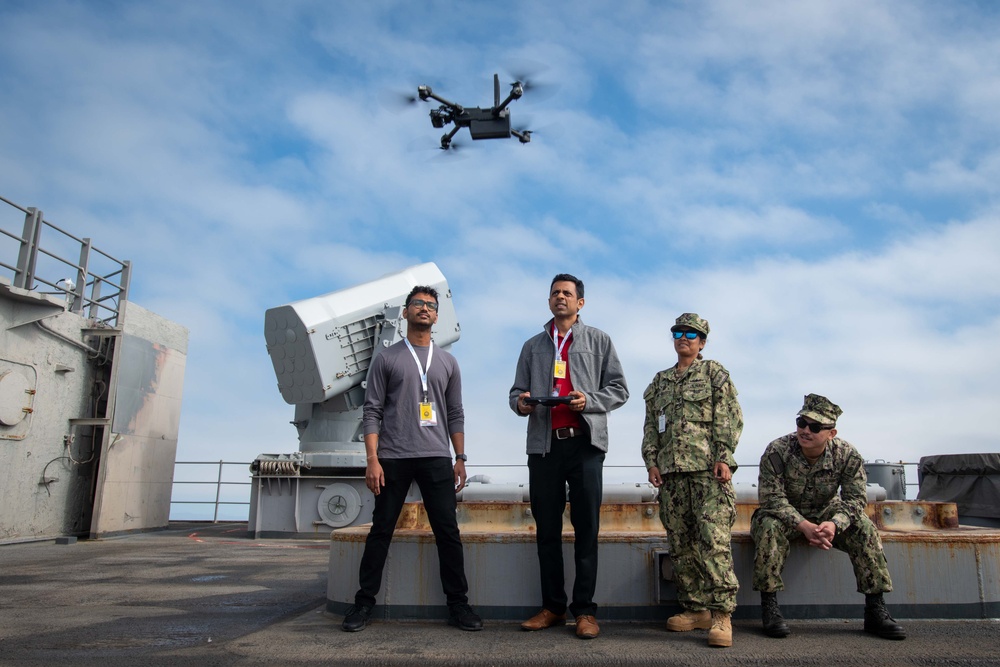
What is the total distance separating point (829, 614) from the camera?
12.6 feet

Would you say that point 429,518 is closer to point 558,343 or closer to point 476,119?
point 558,343

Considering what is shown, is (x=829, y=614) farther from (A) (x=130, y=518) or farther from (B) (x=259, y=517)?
(A) (x=130, y=518)

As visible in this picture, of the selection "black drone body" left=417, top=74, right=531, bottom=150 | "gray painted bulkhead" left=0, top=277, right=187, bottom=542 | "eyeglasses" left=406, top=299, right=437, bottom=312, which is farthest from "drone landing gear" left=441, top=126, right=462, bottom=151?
"eyeglasses" left=406, top=299, right=437, bottom=312

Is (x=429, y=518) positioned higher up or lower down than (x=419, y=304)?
lower down

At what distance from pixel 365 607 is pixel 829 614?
2371mm

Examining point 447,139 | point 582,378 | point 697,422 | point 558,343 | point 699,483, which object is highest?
point 447,139

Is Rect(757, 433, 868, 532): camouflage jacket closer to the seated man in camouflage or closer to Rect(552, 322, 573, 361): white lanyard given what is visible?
the seated man in camouflage

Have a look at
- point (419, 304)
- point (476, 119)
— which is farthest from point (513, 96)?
point (419, 304)

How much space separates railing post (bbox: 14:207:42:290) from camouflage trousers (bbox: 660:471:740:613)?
943 cm

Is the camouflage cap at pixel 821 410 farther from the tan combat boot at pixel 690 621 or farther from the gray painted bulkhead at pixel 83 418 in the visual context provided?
the gray painted bulkhead at pixel 83 418

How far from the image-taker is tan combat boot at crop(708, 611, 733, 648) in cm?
324

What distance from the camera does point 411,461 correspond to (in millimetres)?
3816

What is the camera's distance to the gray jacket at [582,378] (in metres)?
3.69

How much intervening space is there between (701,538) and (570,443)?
76 centimetres
